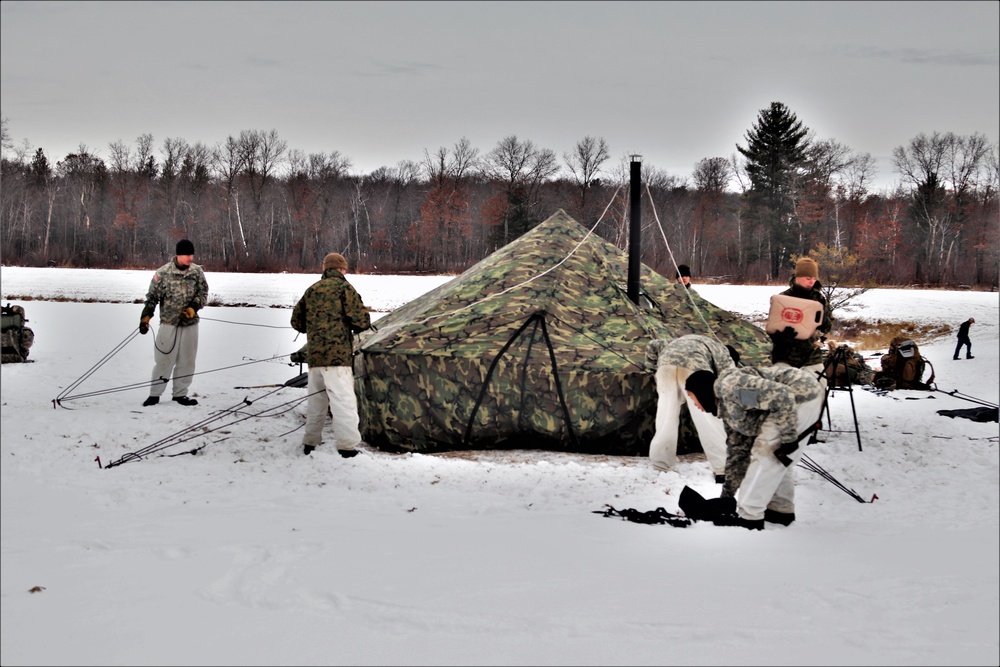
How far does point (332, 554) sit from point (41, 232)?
156ft

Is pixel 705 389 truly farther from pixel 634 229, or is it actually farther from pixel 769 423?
pixel 634 229

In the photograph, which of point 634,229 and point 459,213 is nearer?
point 634,229

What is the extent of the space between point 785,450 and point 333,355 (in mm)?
3431

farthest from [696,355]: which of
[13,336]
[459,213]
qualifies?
[459,213]

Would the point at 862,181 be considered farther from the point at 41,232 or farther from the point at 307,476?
the point at 41,232

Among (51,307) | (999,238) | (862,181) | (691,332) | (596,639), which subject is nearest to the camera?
(596,639)

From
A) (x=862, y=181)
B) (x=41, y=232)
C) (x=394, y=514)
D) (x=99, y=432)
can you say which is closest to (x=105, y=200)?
(x=41, y=232)

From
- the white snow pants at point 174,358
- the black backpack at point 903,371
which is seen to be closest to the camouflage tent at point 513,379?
the white snow pants at point 174,358

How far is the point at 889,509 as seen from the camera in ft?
16.8

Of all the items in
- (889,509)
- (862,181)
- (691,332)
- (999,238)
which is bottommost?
(889,509)

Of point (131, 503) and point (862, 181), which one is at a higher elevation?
point (862, 181)

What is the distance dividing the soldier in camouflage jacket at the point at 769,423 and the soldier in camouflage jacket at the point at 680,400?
1017mm

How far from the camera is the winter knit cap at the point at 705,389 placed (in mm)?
4875

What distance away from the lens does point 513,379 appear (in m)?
6.36
